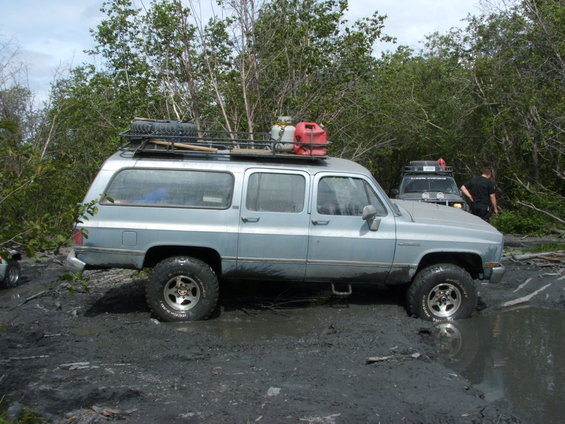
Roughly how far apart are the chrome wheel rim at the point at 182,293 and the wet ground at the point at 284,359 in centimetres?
25

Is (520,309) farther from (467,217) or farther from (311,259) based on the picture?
(311,259)

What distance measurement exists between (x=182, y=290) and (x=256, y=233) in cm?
109

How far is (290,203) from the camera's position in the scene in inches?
267

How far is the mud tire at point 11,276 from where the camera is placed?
9164 millimetres

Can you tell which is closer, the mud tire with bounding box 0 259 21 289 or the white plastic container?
the white plastic container

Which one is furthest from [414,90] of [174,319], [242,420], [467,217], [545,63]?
[242,420]

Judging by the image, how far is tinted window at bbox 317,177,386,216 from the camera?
6805 mm

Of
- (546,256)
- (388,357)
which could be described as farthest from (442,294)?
(546,256)

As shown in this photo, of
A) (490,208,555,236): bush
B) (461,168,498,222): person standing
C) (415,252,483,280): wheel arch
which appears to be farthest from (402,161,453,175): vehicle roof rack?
(415,252,483,280): wheel arch

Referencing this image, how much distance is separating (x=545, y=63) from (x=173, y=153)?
11.4 metres

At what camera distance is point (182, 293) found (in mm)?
6793

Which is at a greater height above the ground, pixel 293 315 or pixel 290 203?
pixel 290 203

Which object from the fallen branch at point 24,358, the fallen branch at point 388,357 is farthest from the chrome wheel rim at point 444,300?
the fallen branch at point 24,358

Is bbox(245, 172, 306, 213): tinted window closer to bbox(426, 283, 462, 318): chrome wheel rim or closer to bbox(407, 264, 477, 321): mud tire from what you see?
bbox(407, 264, 477, 321): mud tire
